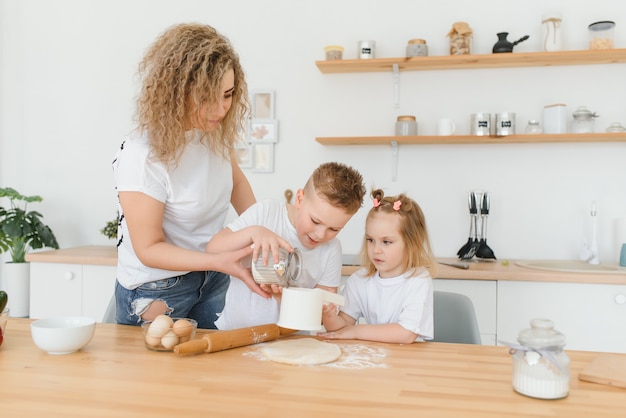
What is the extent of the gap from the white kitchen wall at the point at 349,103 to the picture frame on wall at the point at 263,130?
0.05 m

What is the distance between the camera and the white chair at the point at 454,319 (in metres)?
1.70

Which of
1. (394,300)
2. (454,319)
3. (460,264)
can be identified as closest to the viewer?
(394,300)

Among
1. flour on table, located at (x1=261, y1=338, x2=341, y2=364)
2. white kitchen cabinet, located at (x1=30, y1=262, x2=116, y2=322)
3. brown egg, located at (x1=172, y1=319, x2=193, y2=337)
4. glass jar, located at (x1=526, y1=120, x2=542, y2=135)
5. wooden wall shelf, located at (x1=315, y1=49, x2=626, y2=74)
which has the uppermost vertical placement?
wooden wall shelf, located at (x1=315, y1=49, x2=626, y2=74)

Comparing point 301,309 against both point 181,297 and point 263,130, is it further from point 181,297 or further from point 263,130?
point 263,130

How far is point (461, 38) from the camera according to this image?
2785 millimetres

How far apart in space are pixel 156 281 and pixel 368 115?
5.86 ft

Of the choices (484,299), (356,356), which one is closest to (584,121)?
(484,299)

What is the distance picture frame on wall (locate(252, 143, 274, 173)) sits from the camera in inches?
123

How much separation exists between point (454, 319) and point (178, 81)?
42.0 inches

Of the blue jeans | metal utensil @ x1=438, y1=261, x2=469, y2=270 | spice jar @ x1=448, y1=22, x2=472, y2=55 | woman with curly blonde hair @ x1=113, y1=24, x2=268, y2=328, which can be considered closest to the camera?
woman with curly blonde hair @ x1=113, y1=24, x2=268, y2=328

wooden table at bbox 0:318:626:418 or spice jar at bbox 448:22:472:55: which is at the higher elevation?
spice jar at bbox 448:22:472:55

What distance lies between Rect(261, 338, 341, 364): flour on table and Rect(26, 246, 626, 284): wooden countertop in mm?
A: 1190

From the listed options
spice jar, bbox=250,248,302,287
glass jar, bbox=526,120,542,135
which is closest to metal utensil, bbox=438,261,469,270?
glass jar, bbox=526,120,542,135

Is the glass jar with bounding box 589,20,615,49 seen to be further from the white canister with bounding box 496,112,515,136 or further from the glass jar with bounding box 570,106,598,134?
the white canister with bounding box 496,112,515,136
